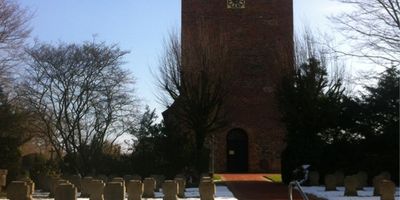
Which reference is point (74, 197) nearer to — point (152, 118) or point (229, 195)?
point (229, 195)

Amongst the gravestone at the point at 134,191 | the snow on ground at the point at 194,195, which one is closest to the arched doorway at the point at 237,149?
the snow on ground at the point at 194,195

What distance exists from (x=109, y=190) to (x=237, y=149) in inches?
992

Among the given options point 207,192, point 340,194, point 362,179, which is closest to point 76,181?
point 207,192

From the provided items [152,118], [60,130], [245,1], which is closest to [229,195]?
[152,118]

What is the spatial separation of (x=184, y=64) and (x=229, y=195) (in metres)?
10.5

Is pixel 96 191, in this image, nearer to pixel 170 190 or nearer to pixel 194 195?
pixel 170 190

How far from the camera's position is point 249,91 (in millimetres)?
42656

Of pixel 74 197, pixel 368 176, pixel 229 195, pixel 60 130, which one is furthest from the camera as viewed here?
pixel 60 130

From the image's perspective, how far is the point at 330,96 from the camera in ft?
102

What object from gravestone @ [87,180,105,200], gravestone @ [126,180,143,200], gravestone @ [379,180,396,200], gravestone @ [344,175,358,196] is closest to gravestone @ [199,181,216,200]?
gravestone @ [126,180,143,200]

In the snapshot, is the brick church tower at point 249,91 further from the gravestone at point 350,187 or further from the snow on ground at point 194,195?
the gravestone at point 350,187

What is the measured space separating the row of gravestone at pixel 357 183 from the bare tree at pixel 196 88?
6241mm

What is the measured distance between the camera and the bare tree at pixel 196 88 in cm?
3123

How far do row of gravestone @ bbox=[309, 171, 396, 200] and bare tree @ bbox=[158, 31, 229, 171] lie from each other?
246 inches
